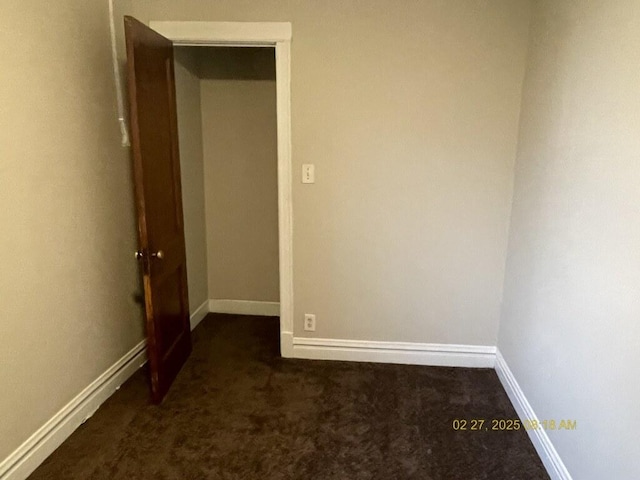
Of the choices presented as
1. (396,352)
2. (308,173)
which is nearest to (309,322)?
(396,352)

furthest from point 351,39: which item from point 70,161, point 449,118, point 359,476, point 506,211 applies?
point 359,476

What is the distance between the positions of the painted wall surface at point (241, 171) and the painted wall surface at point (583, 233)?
1.85 m

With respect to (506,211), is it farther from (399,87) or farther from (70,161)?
(70,161)

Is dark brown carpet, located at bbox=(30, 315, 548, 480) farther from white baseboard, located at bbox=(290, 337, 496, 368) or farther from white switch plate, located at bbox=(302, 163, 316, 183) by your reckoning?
white switch plate, located at bbox=(302, 163, 316, 183)

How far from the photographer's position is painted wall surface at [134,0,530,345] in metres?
2.53

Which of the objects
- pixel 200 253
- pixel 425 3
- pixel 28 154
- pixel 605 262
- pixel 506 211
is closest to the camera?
pixel 605 262

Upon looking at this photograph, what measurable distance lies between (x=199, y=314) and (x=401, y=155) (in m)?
2.01

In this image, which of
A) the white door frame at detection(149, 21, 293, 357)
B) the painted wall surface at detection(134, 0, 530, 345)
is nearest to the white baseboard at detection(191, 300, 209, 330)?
the painted wall surface at detection(134, 0, 530, 345)

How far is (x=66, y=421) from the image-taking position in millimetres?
2166

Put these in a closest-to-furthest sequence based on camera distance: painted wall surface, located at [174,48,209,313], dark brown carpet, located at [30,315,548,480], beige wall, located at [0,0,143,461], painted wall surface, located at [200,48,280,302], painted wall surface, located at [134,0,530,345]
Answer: beige wall, located at [0,0,143,461] < dark brown carpet, located at [30,315,548,480] < painted wall surface, located at [134,0,530,345] < painted wall surface, located at [174,48,209,313] < painted wall surface, located at [200,48,280,302]

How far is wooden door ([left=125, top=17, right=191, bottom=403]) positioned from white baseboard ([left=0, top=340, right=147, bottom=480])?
10.8 inches

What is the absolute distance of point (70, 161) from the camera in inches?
84.4

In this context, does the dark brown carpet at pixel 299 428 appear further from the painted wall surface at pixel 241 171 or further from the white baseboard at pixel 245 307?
the painted wall surface at pixel 241 171

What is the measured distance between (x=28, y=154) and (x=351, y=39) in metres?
1.72
